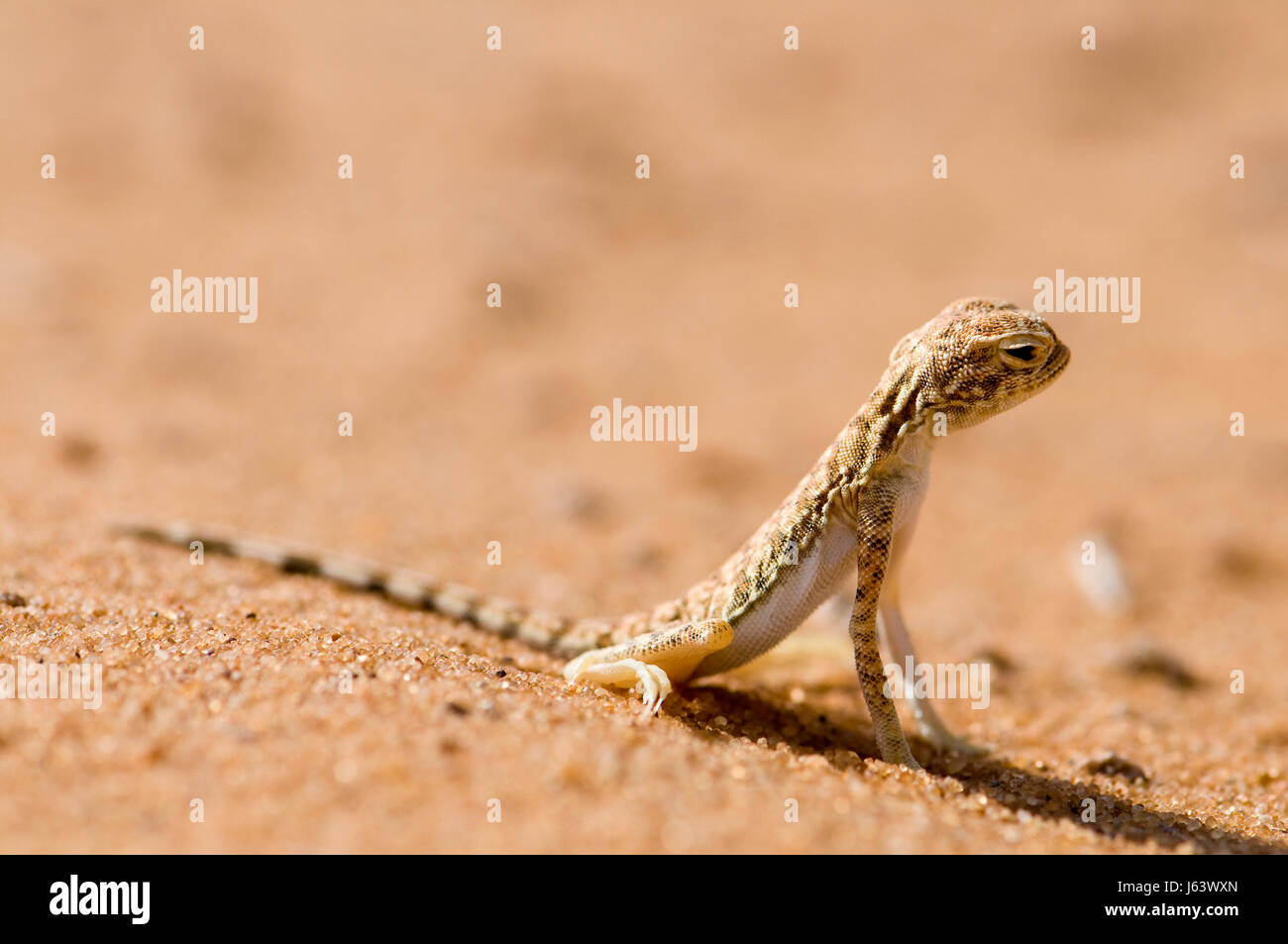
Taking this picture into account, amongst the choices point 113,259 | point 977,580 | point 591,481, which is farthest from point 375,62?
point 977,580

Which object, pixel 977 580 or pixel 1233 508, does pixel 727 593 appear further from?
pixel 1233 508

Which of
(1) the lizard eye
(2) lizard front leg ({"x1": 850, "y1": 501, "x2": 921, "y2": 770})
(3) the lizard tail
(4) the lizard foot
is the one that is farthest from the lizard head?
(3) the lizard tail

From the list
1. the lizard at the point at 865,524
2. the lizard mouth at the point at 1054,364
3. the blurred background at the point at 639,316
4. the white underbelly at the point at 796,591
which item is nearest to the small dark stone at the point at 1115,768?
the blurred background at the point at 639,316

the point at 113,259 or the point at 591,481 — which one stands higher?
the point at 113,259

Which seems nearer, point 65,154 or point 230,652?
point 230,652

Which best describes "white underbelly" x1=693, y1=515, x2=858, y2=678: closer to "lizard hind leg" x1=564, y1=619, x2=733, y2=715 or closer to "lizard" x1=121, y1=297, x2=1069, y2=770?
"lizard" x1=121, y1=297, x2=1069, y2=770

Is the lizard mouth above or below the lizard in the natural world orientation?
above

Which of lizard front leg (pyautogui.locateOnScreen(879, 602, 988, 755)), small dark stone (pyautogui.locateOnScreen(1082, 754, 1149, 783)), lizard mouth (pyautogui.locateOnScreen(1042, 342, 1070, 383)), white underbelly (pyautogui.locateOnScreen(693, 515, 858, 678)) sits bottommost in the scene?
small dark stone (pyautogui.locateOnScreen(1082, 754, 1149, 783))
